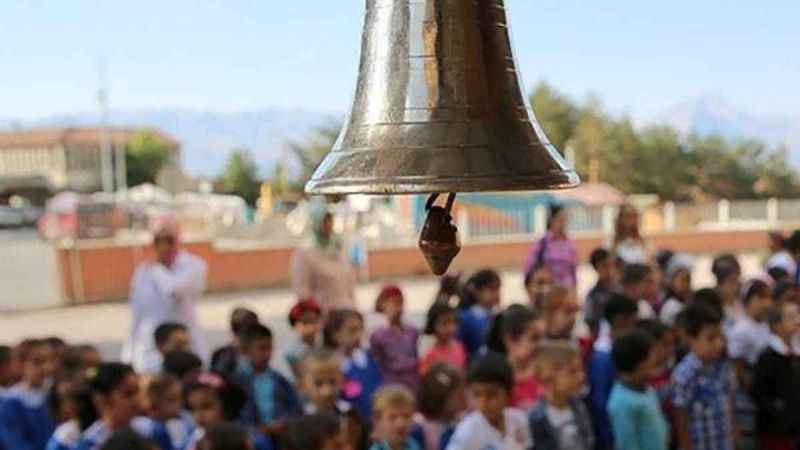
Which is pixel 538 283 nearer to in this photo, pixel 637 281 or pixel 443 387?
pixel 637 281

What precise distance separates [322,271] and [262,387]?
166 centimetres

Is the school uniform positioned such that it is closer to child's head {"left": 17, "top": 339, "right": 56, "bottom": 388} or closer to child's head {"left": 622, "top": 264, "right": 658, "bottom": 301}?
child's head {"left": 17, "top": 339, "right": 56, "bottom": 388}

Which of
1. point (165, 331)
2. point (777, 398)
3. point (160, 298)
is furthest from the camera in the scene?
point (160, 298)

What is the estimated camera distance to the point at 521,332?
4.05m

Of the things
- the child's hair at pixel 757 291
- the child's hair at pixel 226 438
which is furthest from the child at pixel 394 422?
the child's hair at pixel 757 291

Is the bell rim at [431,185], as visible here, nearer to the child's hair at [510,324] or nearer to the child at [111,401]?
the child at [111,401]

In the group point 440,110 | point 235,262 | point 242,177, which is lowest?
point 235,262

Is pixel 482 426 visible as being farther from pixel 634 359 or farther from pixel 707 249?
pixel 707 249

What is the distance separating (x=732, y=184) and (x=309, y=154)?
15.8 meters

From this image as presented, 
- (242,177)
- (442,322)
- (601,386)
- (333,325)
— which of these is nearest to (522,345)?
(601,386)

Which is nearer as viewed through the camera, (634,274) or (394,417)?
(394,417)

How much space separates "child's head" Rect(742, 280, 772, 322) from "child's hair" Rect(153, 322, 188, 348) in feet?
8.74

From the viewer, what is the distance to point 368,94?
5.04ft

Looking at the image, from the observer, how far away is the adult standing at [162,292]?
4551mm
